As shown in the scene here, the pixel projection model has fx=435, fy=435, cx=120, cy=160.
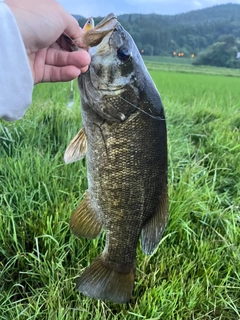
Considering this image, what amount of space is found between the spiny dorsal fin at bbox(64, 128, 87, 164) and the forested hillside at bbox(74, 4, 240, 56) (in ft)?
7.48

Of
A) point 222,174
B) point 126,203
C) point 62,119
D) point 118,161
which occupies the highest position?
point 118,161

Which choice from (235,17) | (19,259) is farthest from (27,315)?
(235,17)

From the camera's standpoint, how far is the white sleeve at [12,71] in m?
0.88

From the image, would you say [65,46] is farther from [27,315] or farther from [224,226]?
[224,226]

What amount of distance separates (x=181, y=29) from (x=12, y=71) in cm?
370

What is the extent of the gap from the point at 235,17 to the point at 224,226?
142 inches

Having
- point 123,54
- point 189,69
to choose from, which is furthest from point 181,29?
point 123,54

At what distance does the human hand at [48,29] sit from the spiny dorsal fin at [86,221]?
321mm

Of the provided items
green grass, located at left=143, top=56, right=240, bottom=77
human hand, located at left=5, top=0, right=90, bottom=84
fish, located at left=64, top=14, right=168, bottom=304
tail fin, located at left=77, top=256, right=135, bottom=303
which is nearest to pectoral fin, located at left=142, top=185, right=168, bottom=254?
fish, located at left=64, top=14, right=168, bottom=304

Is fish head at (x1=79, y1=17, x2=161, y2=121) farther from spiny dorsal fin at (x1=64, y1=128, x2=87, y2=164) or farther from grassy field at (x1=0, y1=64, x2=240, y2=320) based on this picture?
grassy field at (x1=0, y1=64, x2=240, y2=320)

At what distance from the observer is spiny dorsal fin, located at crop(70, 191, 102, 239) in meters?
1.07

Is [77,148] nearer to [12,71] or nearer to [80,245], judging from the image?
[12,71]

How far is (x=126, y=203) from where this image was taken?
3.40ft

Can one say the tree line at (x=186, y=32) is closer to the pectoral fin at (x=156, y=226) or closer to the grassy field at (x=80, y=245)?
the grassy field at (x=80, y=245)
